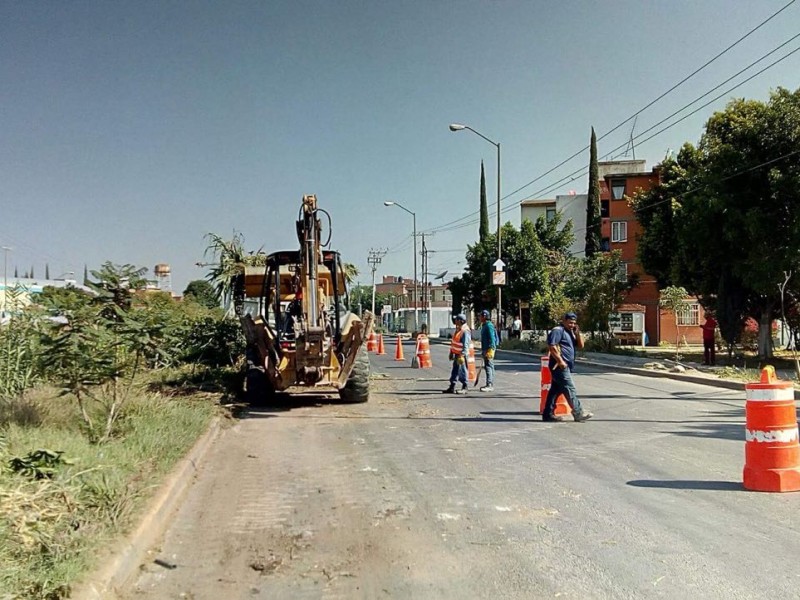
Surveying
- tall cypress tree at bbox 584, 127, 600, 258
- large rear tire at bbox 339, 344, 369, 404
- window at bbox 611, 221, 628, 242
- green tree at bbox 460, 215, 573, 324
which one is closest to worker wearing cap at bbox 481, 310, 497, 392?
large rear tire at bbox 339, 344, 369, 404

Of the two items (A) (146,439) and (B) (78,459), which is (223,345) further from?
(B) (78,459)

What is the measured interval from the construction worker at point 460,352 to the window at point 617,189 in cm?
3931

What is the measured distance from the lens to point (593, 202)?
173 ft

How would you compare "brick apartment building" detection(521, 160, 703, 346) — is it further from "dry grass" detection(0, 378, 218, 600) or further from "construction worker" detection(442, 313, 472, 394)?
"dry grass" detection(0, 378, 218, 600)

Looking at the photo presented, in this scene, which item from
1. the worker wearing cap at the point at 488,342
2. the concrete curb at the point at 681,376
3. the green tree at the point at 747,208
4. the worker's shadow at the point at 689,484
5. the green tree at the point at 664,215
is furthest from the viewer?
the green tree at the point at 664,215

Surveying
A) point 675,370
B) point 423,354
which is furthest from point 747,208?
point 423,354

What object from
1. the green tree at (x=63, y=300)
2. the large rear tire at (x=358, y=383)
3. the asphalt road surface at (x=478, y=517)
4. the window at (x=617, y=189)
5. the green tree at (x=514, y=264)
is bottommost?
the asphalt road surface at (x=478, y=517)

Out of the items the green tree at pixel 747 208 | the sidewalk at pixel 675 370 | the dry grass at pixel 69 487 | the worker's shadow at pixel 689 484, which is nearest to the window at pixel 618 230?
the sidewalk at pixel 675 370

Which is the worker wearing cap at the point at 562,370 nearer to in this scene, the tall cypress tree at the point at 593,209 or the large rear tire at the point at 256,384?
the large rear tire at the point at 256,384

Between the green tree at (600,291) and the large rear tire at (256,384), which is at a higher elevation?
the green tree at (600,291)

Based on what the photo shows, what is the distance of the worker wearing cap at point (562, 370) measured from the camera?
35.3 feet

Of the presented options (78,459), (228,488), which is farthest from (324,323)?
(78,459)

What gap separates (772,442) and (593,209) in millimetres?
48142

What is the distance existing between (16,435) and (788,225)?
2022 centimetres
